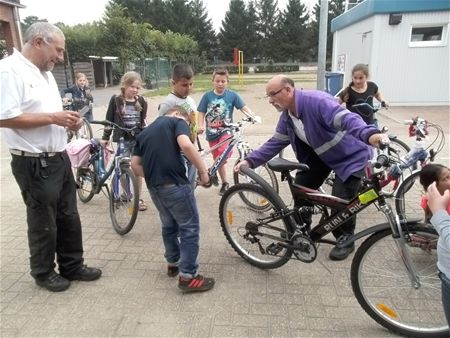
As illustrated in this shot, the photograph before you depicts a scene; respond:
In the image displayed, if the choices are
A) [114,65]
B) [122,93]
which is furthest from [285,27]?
[122,93]

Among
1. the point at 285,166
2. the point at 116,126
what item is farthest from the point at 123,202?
the point at 285,166

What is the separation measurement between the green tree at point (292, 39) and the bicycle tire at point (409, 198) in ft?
202

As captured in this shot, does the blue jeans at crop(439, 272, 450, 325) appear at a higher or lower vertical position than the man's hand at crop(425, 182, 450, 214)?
lower

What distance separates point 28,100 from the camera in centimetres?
279

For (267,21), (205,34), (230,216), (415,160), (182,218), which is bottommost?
(230,216)

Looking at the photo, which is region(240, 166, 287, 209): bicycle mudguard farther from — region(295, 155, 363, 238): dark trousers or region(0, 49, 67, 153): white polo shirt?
region(0, 49, 67, 153): white polo shirt

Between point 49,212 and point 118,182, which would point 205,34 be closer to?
point 118,182

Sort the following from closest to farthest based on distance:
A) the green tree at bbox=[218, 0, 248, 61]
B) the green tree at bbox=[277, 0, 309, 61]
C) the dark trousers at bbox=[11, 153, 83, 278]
A: the dark trousers at bbox=[11, 153, 83, 278], the green tree at bbox=[277, 0, 309, 61], the green tree at bbox=[218, 0, 248, 61]

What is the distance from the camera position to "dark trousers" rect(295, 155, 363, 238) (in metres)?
3.26

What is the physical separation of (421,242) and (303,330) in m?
0.96

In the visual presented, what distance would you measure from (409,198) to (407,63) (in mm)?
9108

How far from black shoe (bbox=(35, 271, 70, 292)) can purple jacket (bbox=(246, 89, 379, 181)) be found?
6.01 ft

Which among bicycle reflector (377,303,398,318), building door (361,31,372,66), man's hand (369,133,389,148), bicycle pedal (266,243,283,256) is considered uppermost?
building door (361,31,372,66)

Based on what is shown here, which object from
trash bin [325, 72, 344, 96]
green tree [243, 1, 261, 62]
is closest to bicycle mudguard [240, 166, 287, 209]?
trash bin [325, 72, 344, 96]
